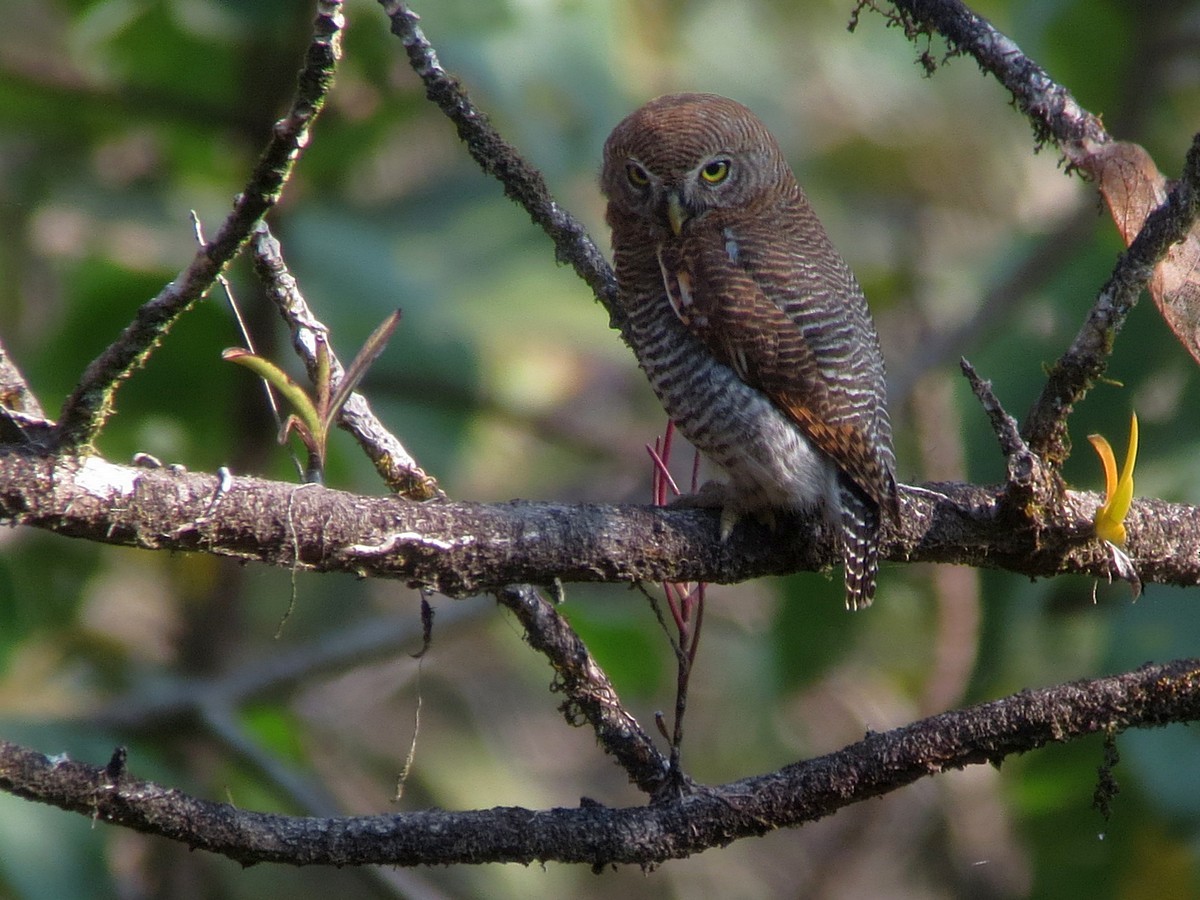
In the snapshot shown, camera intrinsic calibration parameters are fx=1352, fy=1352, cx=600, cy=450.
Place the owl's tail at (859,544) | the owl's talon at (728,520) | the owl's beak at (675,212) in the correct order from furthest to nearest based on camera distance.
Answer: the owl's beak at (675,212), the owl's tail at (859,544), the owl's talon at (728,520)

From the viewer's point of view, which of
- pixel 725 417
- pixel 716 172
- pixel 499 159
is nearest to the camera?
pixel 499 159

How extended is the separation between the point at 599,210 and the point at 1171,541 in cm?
541

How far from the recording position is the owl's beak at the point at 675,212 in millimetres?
3723

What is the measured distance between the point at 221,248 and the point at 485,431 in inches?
164

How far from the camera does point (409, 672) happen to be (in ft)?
23.1

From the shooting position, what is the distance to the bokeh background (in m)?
4.66

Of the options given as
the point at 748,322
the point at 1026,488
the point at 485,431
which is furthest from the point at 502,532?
the point at 485,431

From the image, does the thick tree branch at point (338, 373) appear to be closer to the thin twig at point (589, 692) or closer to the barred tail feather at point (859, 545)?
the thin twig at point (589, 692)

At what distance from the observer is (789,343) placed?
11.1ft

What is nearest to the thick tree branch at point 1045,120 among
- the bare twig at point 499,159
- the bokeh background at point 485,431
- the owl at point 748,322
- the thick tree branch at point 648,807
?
the owl at point 748,322

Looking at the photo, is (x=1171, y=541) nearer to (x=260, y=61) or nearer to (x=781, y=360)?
(x=781, y=360)

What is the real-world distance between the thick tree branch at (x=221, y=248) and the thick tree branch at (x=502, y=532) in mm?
87

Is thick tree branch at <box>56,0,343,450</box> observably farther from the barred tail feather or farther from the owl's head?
the owl's head

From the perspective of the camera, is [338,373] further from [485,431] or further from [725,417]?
[485,431]
